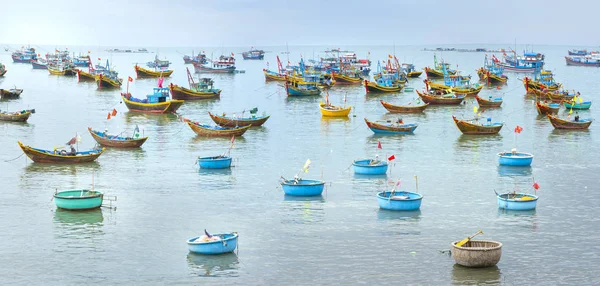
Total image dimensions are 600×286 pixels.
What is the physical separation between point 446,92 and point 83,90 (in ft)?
182

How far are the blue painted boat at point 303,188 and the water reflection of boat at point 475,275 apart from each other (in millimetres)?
12582

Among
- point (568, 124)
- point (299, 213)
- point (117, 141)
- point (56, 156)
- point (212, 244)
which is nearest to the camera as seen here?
point (212, 244)

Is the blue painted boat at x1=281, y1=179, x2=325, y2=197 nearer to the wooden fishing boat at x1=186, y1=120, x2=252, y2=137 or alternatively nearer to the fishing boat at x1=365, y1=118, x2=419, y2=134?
the wooden fishing boat at x1=186, y1=120, x2=252, y2=137

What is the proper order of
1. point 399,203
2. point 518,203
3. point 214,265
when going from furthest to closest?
point 518,203, point 399,203, point 214,265

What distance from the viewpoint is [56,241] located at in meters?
34.5

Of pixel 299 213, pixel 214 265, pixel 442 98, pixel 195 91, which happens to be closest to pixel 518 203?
pixel 299 213

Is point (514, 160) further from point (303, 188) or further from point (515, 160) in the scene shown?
point (303, 188)

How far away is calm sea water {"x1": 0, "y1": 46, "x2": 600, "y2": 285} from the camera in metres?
30.9

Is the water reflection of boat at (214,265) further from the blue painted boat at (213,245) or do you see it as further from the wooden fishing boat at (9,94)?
the wooden fishing boat at (9,94)

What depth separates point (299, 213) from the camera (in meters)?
39.2

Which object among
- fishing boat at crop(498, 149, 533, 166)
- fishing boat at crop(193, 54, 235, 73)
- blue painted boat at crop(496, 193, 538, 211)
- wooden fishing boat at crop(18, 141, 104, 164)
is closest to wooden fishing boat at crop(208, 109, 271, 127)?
wooden fishing boat at crop(18, 141, 104, 164)

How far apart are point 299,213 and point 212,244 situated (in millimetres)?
8391

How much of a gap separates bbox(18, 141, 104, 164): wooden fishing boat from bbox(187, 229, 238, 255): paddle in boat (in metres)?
22.0

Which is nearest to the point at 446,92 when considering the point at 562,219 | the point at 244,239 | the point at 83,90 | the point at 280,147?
the point at 280,147
